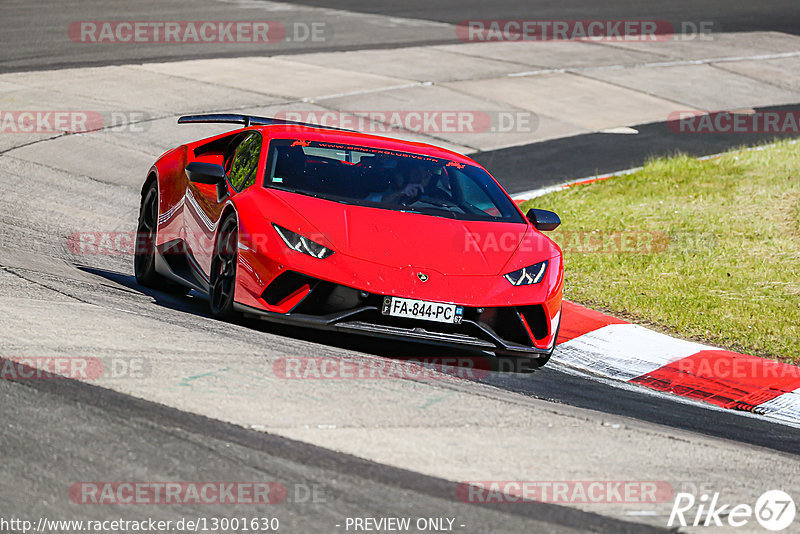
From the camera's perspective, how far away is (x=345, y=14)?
86.4ft

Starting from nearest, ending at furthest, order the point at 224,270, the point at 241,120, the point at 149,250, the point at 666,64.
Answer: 1. the point at 224,270
2. the point at 149,250
3. the point at 241,120
4. the point at 666,64

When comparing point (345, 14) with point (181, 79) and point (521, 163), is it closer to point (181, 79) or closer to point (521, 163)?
point (181, 79)

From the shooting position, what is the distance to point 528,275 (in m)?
7.19

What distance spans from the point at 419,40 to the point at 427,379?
58.8 ft

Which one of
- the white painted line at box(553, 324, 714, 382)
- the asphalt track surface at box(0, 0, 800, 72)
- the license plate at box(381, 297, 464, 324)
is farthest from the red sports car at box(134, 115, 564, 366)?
the asphalt track surface at box(0, 0, 800, 72)

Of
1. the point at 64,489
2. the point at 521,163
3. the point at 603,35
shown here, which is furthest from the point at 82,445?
the point at 603,35

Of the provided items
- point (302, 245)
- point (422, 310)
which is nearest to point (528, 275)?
point (422, 310)

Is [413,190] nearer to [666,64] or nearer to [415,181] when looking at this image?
[415,181]

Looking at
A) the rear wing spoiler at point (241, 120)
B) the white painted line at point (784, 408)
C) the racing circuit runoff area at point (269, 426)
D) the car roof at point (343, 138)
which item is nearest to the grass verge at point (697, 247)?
the white painted line at point (784, 408)

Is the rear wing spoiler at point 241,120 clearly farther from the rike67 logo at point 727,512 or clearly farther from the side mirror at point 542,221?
the rike67 logo at point 727,512

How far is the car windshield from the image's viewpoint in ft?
24.8

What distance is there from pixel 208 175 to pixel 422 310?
6.36 ft

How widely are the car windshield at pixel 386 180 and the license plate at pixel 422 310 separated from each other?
1.01 meters

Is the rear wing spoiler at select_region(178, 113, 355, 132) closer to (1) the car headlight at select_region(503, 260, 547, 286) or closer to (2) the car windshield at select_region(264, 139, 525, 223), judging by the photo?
(2) the car windshield at select_region(264, 139, 525, 223)
